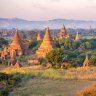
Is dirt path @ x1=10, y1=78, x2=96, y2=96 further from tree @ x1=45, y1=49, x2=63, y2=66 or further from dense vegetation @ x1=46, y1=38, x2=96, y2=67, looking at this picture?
dense vegetation @ x1=46, y1=38, x2=96, y2=67

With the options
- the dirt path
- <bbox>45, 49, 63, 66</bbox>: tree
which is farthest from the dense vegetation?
the dirt path

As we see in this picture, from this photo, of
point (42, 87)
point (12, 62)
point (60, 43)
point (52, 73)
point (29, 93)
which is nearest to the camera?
point (29, 93)

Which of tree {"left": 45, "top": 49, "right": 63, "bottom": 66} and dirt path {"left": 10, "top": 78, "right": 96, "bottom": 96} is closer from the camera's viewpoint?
dirt path {"left": 10, "top": 78, "right": 96, "bottom": 96}

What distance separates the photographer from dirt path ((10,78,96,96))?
1892 centimetres

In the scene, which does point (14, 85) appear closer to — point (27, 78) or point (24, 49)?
point (27, 78)

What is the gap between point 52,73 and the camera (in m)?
24.8

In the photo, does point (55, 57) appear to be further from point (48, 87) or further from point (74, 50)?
A: point (74, 50)

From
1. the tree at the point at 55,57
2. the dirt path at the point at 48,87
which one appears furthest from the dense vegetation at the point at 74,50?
the dirt path at the point at 48,87

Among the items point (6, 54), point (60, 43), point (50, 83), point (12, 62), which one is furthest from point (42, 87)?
point (60, 43)

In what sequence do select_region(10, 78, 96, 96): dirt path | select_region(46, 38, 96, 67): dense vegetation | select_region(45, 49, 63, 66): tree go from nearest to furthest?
select_region(10, 78, 96, 96): dirt path < select_region(45, 49, 63, 66): tree < select_region(46, 38, 96, 67): dense vegetation

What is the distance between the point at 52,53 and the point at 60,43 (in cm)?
2198

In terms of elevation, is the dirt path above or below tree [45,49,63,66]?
below

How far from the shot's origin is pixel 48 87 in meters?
20.9

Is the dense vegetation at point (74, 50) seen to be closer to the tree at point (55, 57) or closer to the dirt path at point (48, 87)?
the tree at point (55, 57)
